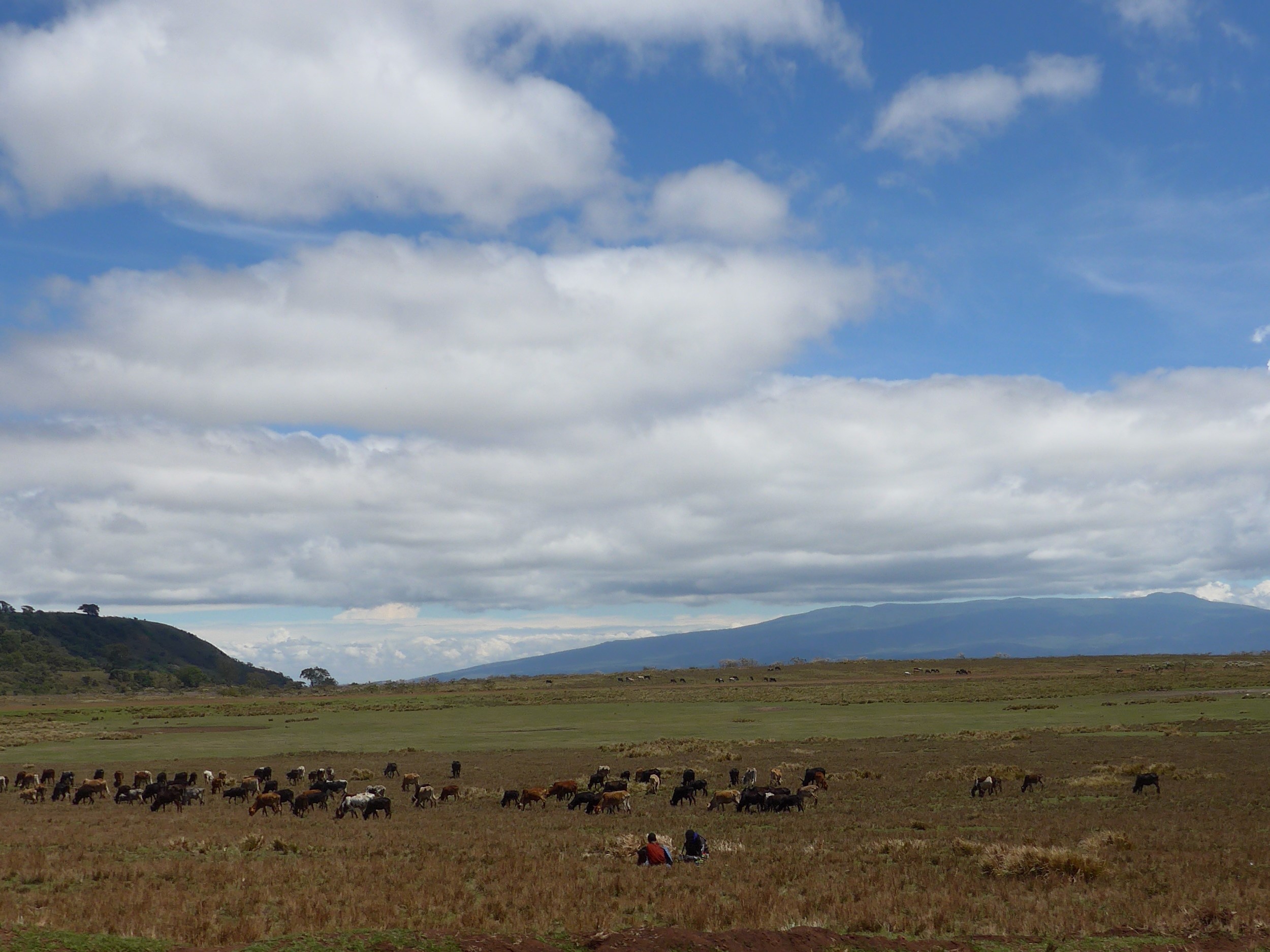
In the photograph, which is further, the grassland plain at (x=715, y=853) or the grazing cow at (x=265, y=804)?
the grazing cow at (x=265, y=804)

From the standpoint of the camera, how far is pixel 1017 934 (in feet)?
48.6

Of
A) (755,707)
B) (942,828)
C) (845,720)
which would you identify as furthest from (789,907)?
(755,707)

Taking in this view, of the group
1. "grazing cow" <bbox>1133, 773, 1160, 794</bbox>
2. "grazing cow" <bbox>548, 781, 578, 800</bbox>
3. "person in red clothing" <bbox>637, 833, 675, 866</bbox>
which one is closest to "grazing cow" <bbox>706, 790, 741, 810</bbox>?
"grazing cow" <bbox>548, 781, 578, 800</bbox>

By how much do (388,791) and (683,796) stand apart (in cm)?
1397

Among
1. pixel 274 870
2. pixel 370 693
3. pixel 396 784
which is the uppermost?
pixel 274 870

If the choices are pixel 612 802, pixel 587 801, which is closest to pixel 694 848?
pixel 612 802

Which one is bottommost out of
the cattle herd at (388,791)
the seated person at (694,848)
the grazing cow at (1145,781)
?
the cattle herd at (388,791)

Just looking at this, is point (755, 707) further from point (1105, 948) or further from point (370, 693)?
point (370, 693)

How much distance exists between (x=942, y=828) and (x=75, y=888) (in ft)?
70.3

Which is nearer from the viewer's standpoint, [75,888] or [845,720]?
[75,888]

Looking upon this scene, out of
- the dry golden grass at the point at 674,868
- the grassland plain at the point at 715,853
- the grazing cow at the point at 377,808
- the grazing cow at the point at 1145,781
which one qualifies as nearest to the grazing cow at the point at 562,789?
the grassland plain at the point at 715,853

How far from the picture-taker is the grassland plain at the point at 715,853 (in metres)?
15.4

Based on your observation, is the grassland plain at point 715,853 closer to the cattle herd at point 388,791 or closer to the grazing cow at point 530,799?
the cattle herd at point 388,791

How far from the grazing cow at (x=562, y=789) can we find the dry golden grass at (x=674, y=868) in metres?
2.34
